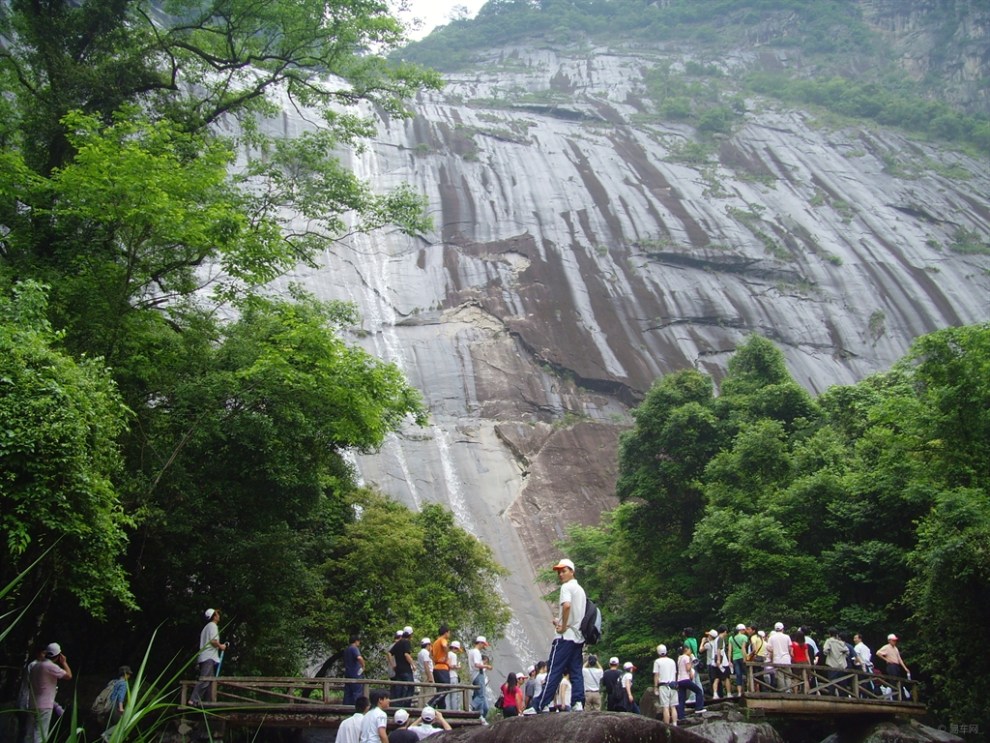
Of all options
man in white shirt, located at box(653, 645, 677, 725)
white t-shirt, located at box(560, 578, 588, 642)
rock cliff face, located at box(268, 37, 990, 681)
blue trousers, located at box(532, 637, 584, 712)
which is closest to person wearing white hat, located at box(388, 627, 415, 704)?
man in white shirt, located at box(653, 645, 677, 725)

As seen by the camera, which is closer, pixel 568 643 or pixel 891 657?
pixel 568 643

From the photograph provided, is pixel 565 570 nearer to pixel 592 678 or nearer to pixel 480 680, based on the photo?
pixel 592 678

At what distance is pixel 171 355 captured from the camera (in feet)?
48.8

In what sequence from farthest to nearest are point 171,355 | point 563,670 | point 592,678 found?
point 171,355, point 592,678, point 563,670

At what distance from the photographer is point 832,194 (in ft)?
203

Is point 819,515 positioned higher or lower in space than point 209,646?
higher

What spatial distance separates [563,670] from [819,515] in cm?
1522

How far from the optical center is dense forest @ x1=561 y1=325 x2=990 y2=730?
16594mm

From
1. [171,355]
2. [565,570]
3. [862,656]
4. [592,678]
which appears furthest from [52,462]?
[862,656]

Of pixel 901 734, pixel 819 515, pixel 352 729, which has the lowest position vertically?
pixel 901 734

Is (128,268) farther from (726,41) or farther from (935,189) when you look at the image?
(726,41)

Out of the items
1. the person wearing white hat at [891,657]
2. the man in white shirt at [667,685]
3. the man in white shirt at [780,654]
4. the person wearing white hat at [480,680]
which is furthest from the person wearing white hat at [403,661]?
the person wearing white hat at [891,657]

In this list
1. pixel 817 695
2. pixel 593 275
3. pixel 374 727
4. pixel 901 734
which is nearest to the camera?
pixel 374 727

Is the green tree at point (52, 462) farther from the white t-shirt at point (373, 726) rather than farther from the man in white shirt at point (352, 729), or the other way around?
the white t-shirt at point (373, 726)
